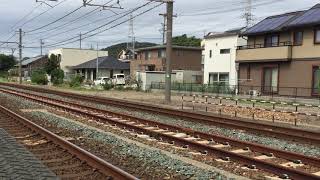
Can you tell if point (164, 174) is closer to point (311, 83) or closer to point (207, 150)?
point (207, 150)

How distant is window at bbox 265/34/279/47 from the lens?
4447cm

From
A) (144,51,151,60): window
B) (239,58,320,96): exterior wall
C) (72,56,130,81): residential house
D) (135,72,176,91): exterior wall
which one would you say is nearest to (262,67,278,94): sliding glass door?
(239,58,320,96): exterior wall

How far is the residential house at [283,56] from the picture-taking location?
39312 mm

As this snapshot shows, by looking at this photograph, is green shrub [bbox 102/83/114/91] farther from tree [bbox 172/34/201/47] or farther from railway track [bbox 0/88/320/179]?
tree [bbox 172/34/201/47]

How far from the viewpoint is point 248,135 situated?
16547 mm

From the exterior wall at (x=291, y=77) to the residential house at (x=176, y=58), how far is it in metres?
29.3

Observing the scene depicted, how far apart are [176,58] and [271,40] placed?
31.8 meters

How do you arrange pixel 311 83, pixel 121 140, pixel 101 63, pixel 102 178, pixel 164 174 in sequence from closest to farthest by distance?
pixel 102 178 → pixel 164 174 → pixel 121 140 → pixel 311 83 → pixel 101 63

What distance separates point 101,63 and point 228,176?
276 ft

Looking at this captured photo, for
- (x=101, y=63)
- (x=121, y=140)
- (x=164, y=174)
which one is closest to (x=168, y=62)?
(x=121, y=140)

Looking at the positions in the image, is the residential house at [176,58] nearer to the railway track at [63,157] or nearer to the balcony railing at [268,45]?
the balcony railing at [268,45]

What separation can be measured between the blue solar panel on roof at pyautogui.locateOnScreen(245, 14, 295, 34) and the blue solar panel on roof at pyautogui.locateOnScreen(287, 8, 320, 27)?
104 inches

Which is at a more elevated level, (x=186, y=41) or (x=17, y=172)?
(x=186, y=41)

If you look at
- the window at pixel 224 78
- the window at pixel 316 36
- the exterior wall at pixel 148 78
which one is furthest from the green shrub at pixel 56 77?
the window at pixel 316 36
